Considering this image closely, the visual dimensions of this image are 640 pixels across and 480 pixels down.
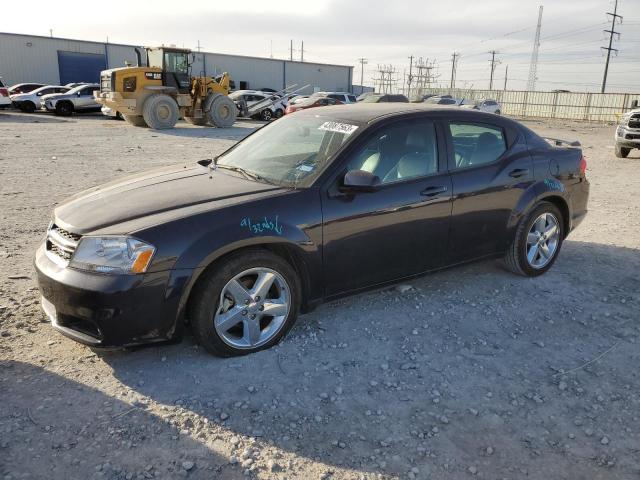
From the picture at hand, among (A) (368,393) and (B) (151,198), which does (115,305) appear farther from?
(A) (368,393)

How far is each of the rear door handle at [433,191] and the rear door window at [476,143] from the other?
289 millimetres

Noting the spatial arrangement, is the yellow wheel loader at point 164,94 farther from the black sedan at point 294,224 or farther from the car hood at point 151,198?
the car hood at point 151,198

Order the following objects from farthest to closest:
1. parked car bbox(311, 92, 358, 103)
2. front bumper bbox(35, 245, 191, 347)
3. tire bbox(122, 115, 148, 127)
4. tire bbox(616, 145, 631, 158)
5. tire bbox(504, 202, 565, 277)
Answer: parked car bbox(311, 92, 358, 103), tire bbox(122, 115, 148, 127), tire bbox(616, 145, 631, 158), tire bbox(504, 202, 565, 277), front bumper bbox(35, 245, 191, 347)

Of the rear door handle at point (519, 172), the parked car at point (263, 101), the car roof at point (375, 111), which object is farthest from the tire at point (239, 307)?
the parked car at point (263, 101)

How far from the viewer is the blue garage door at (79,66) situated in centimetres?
4270

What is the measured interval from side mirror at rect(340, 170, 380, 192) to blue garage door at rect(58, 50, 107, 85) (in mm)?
45766

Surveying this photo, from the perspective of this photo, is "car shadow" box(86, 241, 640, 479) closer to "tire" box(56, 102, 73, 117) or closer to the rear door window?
the rear door window

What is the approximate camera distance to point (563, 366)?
3.52m

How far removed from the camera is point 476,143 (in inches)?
181

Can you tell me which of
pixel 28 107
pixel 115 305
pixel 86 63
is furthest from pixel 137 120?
pixel 86 63

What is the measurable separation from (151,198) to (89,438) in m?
1.57

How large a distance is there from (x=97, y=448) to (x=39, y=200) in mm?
6073

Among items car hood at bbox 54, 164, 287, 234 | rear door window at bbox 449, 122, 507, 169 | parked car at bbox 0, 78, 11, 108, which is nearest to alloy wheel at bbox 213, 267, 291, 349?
car hood at bbox 54, 164, 287, 234

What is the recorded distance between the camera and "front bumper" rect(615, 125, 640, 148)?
543 inches
